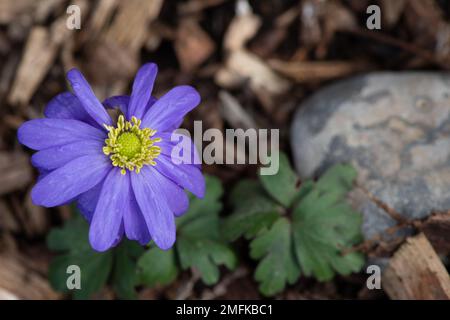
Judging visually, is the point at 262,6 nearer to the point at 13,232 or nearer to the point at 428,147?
the point at 428,147

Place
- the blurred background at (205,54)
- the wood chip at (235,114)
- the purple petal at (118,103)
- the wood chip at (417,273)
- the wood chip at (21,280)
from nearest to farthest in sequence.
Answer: the purple petal at (118,103) → the wood chip at (417,273) → the wood chip at (21,280) → the blurred background at (205,54) → the wood chip at (235,114)

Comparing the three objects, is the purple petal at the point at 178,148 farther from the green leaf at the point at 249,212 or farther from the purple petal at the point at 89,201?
the green leaf at the point at 249,212

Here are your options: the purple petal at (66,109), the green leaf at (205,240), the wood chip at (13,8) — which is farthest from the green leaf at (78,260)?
the wood chip at (13,8)

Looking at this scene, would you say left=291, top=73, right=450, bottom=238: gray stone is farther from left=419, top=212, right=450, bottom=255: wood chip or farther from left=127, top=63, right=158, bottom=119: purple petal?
left=127, top=63, right=158, bottom=119: purple petal

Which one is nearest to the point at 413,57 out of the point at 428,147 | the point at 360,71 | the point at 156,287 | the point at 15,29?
the point at 360,71

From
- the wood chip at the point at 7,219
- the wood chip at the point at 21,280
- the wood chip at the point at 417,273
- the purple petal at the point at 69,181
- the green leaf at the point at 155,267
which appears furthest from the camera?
the wood chip at the point at 7,219

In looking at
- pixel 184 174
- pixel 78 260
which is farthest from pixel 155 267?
pixel 184 174
